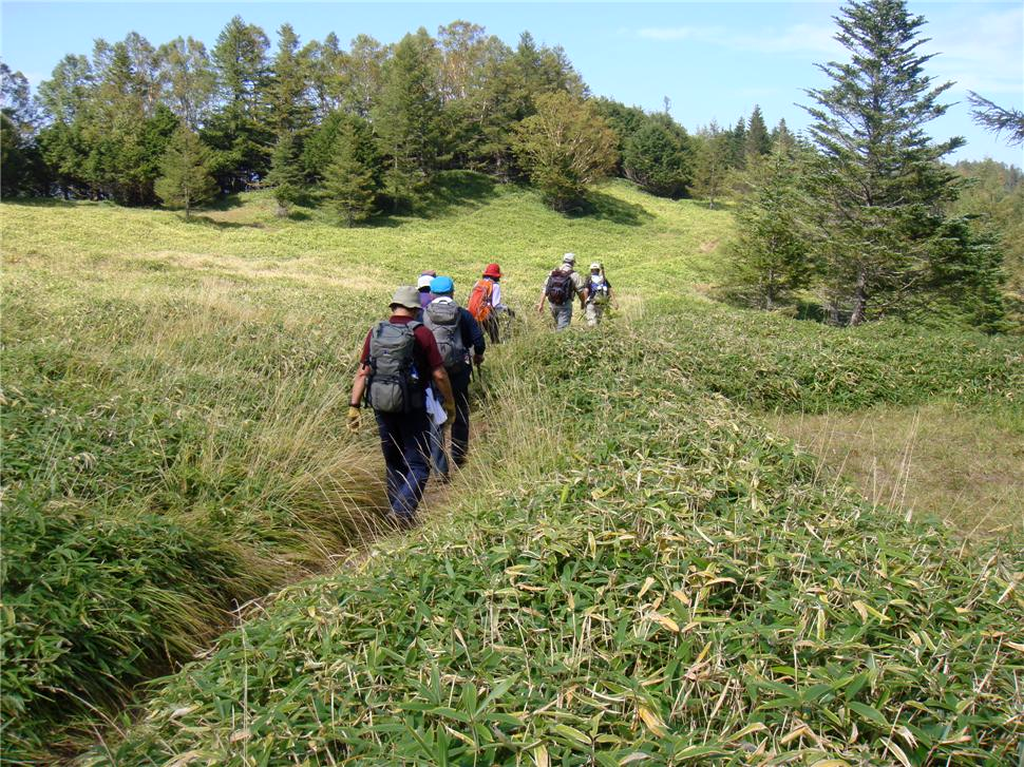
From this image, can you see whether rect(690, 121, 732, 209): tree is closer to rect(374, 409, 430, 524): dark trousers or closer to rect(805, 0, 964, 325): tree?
rect(805, 0, 964, 325): tree

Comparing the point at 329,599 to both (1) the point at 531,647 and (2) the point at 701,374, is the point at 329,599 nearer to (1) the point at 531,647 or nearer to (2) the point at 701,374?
(1) the point at 531,647

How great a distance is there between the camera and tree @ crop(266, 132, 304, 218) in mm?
34844

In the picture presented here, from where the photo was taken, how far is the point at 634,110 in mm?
69688

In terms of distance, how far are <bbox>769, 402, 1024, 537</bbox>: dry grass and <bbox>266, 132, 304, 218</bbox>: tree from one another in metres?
31.9

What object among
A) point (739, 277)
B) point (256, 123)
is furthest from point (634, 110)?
point (739, 277)

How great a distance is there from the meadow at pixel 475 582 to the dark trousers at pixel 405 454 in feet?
0.86

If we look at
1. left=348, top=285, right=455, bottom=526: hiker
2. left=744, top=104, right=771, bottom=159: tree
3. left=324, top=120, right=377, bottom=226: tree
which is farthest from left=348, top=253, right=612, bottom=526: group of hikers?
left=744, top=104, right=771, bottom=159: tree

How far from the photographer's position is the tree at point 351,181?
111ft

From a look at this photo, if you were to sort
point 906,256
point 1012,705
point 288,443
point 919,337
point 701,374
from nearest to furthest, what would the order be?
1. point 1012,705
2. point 288,443
3. point 701,374
4. point 919,337
5. point 906,256

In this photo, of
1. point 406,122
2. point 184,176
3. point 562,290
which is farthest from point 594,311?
point 406,122

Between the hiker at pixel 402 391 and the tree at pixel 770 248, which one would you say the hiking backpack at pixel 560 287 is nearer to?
the hiker at pixel 402 391

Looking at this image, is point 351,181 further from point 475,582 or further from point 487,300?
point 475,582

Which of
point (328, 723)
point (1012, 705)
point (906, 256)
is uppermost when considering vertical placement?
point (906, 256)

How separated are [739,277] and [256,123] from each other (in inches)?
1158
